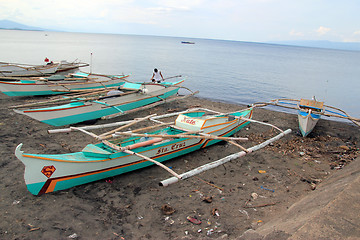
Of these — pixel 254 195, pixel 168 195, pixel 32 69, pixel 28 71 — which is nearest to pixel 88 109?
pixel 168 195

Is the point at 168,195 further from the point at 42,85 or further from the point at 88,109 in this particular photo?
the point at 42,85

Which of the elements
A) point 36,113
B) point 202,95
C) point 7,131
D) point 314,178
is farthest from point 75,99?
point 202,95

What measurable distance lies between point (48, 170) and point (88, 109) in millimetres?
5356

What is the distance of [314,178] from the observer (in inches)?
290

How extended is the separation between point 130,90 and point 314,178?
926cm

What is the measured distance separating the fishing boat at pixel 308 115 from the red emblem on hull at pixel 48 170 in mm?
10177

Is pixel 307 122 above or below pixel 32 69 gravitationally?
below

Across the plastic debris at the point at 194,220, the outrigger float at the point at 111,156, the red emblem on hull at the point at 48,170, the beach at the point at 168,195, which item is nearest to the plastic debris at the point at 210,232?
the beach at the point at 168,195

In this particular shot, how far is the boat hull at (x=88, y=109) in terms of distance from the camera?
900 cm

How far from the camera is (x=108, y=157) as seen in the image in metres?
6.06

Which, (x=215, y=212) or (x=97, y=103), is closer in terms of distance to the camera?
(x=215, y=212)

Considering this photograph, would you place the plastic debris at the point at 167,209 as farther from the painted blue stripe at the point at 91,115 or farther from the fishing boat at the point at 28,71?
the fishing boat at the point at 28,71

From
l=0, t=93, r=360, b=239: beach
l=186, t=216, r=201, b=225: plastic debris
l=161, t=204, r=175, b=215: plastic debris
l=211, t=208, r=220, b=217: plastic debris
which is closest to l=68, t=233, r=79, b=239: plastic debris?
l=0, t=93, r=360, b=239: beach

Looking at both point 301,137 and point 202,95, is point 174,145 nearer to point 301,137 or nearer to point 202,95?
point 301,137
